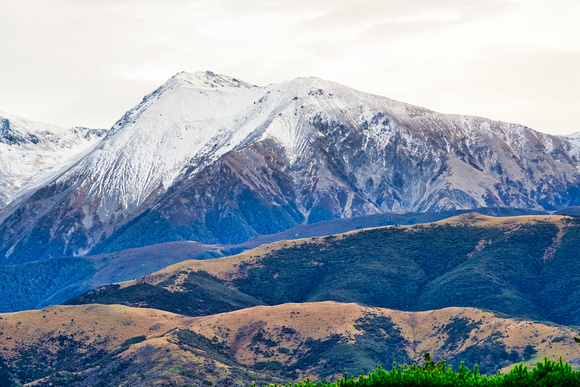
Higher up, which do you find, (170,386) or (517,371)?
(517,371)

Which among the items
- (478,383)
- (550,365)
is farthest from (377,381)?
(550,365)

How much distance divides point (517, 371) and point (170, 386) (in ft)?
385

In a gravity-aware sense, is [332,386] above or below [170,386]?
above

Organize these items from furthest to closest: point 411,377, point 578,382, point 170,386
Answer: point 170,386 < point 411,377 < point 578,382

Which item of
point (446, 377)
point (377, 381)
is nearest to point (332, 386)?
point (377, 381)

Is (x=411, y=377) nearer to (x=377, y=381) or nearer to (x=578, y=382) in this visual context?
(x=377, y=381)

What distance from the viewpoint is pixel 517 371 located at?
8794 centimetres

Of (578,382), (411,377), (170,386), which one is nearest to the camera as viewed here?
(578,382)

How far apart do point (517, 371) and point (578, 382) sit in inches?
197

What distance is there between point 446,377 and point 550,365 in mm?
8493

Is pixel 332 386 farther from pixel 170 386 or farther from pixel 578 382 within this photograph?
pixel 170 386

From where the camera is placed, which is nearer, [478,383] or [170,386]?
[478,383]

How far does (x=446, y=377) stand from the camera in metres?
90.1

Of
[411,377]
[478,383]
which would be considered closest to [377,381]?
[411,377]
